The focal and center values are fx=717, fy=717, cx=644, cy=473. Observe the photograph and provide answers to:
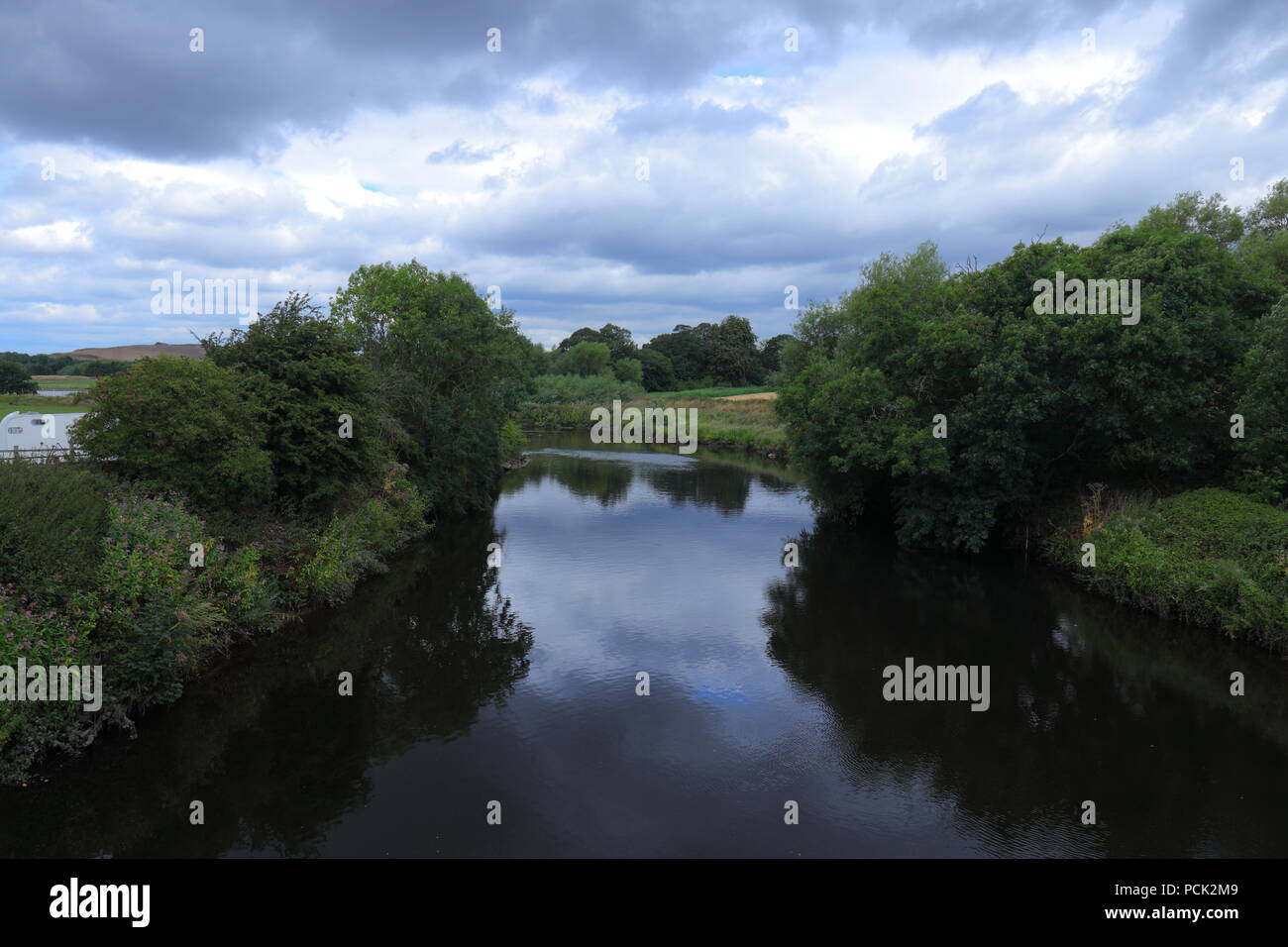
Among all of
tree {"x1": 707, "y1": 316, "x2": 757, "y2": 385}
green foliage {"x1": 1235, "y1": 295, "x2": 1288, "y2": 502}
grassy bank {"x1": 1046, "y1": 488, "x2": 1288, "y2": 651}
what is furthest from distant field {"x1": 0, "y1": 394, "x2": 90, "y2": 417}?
tree {"x1": 707, "y1": 316, "x2": 757, "y2": 385}

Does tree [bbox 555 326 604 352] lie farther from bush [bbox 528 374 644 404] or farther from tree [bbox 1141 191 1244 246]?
tree [bbox 1141 191 1244 246]

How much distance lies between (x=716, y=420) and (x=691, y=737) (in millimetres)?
62067

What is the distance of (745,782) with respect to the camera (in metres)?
10.4

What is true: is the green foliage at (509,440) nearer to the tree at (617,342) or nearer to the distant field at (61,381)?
the distant field at (61,381)

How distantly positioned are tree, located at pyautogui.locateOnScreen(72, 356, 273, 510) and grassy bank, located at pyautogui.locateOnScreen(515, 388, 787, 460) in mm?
39938

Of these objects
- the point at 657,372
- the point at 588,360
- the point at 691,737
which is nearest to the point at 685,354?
the point at 657,372

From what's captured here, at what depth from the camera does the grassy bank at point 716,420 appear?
195ft

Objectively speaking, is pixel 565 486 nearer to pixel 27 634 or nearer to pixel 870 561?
pixel 870 561

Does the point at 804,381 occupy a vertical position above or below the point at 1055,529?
above

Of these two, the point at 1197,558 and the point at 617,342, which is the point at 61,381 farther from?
the point at 617,342

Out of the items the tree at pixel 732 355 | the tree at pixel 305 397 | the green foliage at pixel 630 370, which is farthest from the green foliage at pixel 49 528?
the tree at pixel 732 355
